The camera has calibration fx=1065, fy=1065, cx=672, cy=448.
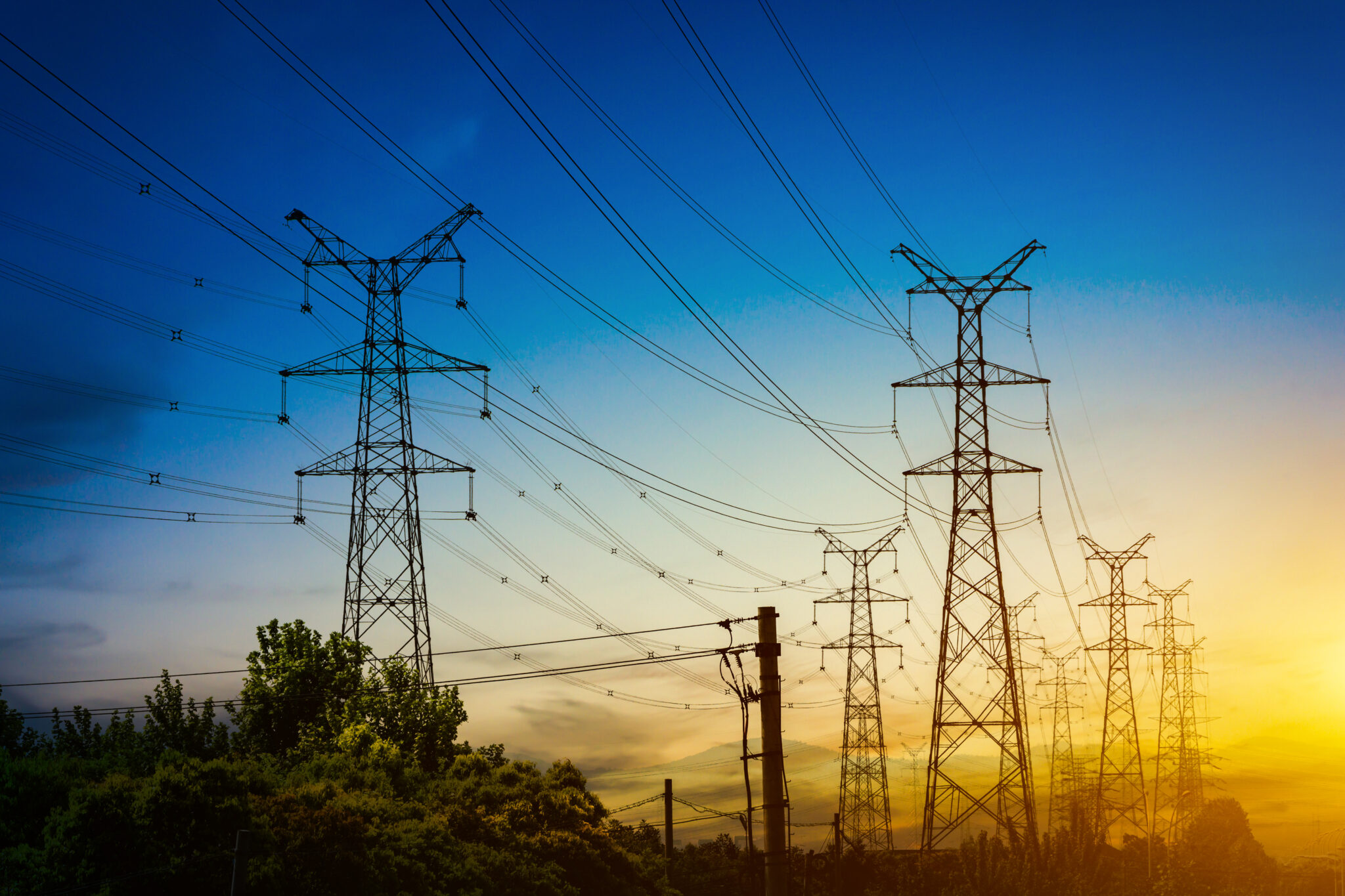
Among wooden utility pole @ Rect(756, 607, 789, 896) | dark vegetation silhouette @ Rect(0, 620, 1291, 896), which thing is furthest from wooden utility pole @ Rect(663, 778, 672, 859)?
wooden utility pole @ Rect(756, 607, 789, 896)

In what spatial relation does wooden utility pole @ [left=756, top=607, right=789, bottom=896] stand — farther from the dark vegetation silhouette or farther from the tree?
the tree

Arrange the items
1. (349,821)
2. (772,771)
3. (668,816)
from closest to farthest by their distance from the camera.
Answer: (772,771), (349,821), (668,816)

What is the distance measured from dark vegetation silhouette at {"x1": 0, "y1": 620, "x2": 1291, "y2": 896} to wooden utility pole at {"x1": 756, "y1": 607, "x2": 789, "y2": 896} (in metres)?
5.75

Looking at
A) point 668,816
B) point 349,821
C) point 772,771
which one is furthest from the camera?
point 668,816

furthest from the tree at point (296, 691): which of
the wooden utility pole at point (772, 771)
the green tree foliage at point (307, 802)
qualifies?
the wooden utility pole at point (772, 771)

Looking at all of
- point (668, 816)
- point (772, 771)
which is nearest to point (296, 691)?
point (668, 816)

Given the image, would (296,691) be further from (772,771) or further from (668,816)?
(772,771)

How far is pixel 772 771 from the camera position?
83.4 ft

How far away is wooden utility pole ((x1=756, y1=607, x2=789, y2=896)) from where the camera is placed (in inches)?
990

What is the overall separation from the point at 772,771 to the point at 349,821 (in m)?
15.5

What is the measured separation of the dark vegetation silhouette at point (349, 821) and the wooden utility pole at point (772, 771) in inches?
226

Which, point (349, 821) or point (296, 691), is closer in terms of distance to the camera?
point (349, 821)

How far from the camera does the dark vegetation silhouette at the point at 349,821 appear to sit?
28.0m

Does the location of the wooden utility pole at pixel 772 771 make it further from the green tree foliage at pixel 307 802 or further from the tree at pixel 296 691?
the tree at pixel 296 691
